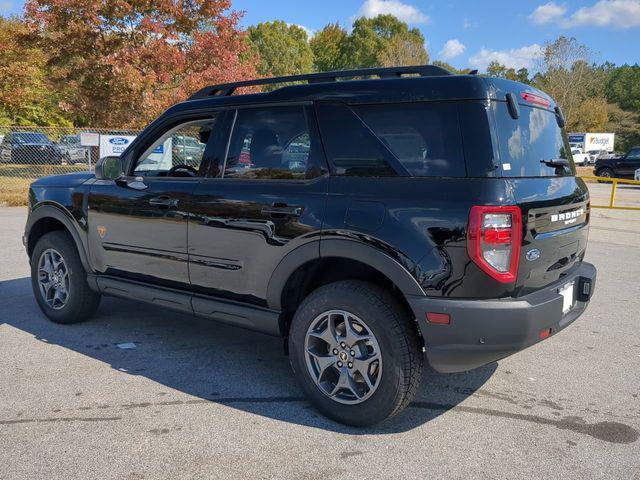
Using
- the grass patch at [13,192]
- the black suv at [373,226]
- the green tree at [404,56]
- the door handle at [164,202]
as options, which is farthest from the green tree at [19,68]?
the green tree at [404,56]

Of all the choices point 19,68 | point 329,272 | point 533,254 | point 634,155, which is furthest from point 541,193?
point 634,155

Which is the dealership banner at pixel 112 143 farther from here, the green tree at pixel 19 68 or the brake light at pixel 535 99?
the brake light at pixel 535 99

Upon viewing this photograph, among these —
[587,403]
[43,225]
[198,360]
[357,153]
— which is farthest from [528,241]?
[43,225]

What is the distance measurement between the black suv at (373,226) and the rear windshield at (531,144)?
0.5 inches

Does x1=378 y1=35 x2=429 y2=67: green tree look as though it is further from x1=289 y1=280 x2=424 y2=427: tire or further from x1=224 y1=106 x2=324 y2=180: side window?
x1=289 y1=280 x2=424 y2=427: tire

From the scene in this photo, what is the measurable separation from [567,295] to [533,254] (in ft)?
1.87

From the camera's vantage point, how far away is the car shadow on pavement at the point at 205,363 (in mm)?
3445

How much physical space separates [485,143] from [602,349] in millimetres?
2576

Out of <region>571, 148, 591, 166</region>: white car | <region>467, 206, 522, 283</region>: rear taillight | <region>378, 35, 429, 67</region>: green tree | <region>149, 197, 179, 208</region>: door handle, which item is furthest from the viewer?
<region>571, 148, 591, 166</region>: white car

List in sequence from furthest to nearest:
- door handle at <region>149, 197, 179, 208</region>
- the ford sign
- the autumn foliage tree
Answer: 1. the autumn foliage tree
2. the ford sign
3. door handle at <region>149, 197, 179, 208</region>

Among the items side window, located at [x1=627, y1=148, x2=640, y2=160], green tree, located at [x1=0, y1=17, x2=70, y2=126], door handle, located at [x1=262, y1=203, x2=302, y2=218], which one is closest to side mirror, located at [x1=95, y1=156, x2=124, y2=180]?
door handle, located at [x1=262, y1=203, x2=302, y2=218]

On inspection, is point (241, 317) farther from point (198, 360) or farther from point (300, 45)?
point (300, 45)

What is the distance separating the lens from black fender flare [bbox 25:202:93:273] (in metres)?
4.66

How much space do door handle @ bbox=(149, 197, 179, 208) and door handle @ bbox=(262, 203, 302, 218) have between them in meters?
0.84
